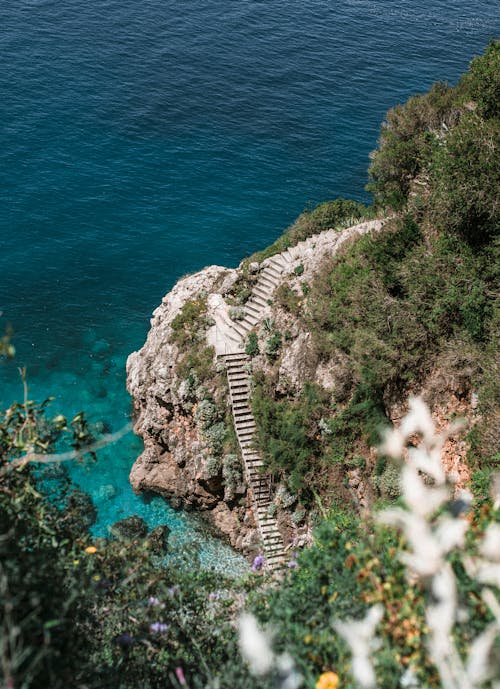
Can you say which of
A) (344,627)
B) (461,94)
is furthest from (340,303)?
(344,627)

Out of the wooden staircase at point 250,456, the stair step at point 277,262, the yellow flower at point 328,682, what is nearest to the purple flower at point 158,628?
the yellow flower at point 328,682

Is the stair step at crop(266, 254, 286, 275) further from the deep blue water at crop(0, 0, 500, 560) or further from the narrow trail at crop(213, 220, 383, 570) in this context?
the deep blue water at crop(0, 0, 500, 560)

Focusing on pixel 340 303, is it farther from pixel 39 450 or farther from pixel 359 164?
pixel 359 164

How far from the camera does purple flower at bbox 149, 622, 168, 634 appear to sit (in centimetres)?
1313

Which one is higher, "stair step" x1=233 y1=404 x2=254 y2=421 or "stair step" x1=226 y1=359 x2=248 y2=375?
"stair step" x1=226 y1=359 x2=248 y2=375

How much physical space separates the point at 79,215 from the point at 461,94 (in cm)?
3321

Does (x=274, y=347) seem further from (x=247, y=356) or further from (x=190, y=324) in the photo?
(x=190, y=324)

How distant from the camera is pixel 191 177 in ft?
186

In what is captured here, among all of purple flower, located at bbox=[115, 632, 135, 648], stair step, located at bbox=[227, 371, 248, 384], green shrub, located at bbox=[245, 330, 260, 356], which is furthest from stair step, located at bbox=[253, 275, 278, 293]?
purple flower, located at bbox=[115, 632, 135, 648]

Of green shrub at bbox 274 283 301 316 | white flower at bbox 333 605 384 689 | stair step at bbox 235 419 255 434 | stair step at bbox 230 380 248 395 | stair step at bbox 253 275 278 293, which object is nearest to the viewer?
white flower at bbox 333 605 384 689

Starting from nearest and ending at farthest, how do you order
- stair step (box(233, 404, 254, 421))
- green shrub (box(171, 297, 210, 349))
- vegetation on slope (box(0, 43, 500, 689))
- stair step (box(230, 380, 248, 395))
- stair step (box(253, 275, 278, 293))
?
1. vegetation on slope (box(0, 43, 500, 689))
2. stair step (box(233, 404, 254, 421))
3. stair step (box(230, 380, 248, 395))
4. stair step (box(253, 275, 278, 293))
5. green shrub (box(171, 297, 210, 349))

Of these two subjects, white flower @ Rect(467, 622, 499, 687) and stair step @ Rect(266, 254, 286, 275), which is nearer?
white flower @ Rect(467, 622, 499, 687)

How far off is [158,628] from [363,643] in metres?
5.98

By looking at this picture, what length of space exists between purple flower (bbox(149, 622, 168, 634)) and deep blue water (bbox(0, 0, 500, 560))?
19.6 meters
